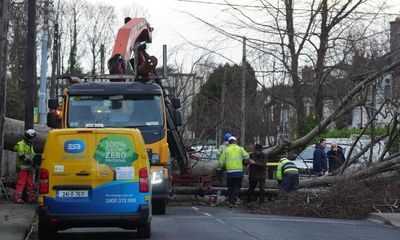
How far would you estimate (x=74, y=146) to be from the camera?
11.0 meters

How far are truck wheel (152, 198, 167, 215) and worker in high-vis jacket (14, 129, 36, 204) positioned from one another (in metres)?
3.36

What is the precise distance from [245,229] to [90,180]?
370cm

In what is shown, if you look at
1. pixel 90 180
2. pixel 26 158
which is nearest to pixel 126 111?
pixel 26 158

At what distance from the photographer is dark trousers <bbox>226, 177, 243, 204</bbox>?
1927cm

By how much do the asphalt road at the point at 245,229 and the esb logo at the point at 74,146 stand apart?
198 centimetres

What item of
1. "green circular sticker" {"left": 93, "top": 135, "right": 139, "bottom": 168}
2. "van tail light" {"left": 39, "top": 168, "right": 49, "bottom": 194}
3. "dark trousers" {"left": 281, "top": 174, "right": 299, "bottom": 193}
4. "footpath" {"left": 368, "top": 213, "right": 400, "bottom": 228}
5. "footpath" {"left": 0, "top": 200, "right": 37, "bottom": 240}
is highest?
"green circular sticker" {"left": 93, "top": 135, "right": 139, "bottom": 168}

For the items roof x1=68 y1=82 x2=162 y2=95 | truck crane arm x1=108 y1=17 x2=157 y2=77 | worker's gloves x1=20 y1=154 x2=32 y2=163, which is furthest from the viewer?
truck crane arm x1=108 y1=17 x2=157 y2=77

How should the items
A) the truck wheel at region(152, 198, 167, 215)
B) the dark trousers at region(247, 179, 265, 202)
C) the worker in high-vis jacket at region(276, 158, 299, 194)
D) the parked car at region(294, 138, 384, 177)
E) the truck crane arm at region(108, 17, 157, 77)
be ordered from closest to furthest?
the truck wheel at region(152, 198, 167, 215), the truck crane arm at region(108, 17, 157, 77), the worker in high-vis jacket at region(276, 158, 299, 194), the dark trousers at region(247, 179, 265, 202), the parked car at region(294, 138, 384, 177)

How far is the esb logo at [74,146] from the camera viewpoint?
1103 cm

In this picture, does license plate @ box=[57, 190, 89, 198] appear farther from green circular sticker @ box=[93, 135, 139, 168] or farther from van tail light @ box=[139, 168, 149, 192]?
van tail light @ box=[139, 168, 149, 192]

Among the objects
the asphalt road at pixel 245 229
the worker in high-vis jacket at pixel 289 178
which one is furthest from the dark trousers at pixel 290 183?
the asphalt road at pixel 245 229

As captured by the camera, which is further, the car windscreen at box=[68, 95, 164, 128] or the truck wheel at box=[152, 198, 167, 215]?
the truck wheel at box=[152, 198, 167, 215]

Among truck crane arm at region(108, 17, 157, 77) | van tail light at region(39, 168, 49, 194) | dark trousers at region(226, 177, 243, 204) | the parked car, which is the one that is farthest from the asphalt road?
the parked car

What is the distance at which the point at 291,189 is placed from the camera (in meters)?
19.1
